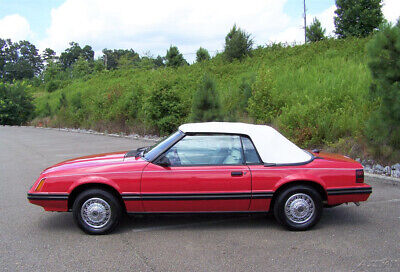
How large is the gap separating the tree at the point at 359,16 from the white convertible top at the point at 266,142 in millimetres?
19786

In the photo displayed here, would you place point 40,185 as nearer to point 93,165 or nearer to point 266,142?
point 93,165

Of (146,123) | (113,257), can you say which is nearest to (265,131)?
(113,257)

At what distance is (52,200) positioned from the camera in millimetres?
4551

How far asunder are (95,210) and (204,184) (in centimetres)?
143

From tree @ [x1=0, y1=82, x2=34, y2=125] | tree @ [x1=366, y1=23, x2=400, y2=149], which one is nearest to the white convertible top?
tree @ [x1=366, y1=23, x2=400, y2=149]

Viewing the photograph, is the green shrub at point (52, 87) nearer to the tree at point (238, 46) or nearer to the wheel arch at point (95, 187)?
the tree at point (238, 46)

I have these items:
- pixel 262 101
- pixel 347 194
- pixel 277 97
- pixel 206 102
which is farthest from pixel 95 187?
pixel 277 97

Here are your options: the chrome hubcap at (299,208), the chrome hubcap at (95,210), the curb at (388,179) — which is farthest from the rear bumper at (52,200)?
the curb at (388,179)

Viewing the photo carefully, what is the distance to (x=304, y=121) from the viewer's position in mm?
10344

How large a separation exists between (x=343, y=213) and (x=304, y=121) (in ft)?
17.3

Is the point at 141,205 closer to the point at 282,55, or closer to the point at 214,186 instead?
the point at 214,186

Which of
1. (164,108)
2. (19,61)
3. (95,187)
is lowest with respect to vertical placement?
(95,187)

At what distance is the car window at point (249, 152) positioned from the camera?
4.65m

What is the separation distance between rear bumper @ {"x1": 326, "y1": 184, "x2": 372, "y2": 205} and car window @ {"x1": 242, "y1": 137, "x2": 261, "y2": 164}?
102 cm
